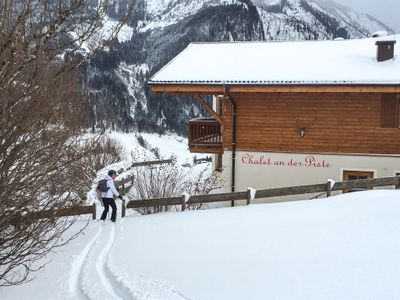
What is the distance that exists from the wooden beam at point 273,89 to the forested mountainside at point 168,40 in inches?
2606

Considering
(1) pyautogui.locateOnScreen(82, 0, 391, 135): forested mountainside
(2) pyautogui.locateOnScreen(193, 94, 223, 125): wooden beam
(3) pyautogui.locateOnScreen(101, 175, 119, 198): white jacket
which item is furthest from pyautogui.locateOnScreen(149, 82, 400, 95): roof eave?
(1) pyautogui.locateOnScreen(82, 0, 391, 135): forested mountainside

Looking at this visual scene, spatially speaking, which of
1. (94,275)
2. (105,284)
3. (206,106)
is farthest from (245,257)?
(206,106)

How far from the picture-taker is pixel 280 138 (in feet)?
51.3

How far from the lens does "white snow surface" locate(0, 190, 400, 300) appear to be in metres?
6.47

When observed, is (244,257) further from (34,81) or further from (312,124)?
(312,124)

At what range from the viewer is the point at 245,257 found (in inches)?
317

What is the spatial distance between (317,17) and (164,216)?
176 metres

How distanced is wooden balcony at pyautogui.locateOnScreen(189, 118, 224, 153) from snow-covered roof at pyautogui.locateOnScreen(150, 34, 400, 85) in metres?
2.13

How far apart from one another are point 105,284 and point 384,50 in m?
11.9

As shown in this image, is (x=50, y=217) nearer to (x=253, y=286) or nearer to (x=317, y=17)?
(x=253, y=286)

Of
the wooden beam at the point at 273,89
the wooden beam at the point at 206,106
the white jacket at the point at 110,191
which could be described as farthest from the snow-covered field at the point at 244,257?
the wooden beam at the point at 206,106

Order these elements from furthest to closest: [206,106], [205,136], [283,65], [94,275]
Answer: [205,136] < [283,65] < [206,106] < [94,275]

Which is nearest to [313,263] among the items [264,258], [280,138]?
[264,258]

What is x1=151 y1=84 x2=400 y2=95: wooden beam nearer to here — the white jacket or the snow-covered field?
the snow-covered field
